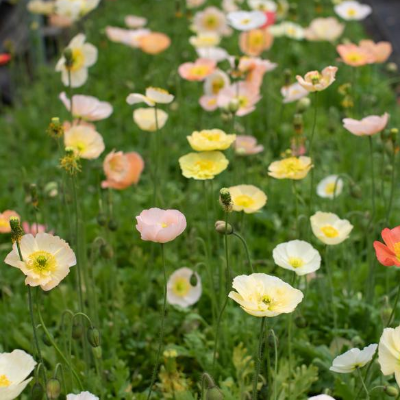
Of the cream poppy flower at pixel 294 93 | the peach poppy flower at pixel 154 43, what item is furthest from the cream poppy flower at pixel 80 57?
the peach poppy flower at pixel 154 43

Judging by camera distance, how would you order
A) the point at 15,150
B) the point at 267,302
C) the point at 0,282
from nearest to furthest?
1. the point at 267,302
2. the point at 0,282
3. the point at 15,150

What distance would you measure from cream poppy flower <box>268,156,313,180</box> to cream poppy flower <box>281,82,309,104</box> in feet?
1.59

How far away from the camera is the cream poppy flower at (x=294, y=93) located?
259cm

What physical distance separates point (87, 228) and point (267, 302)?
5.03 ft

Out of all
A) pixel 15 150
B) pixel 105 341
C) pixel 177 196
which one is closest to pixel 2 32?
pixel 15 150

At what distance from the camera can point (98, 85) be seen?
4324mm

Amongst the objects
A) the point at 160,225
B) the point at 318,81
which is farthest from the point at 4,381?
the point at 318,81

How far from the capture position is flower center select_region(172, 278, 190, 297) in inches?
→ 95.1

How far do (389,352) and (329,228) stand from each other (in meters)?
0.65

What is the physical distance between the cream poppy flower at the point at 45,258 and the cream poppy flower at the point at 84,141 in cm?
60

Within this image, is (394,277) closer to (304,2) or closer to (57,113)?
(57,113)

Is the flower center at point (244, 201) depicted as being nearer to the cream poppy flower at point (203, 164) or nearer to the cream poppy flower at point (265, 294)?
the cream poppy flower at point (203, 164)

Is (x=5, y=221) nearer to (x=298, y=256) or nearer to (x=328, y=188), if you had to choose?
(x=298, y=256)

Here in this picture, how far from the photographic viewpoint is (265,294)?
160 cm
